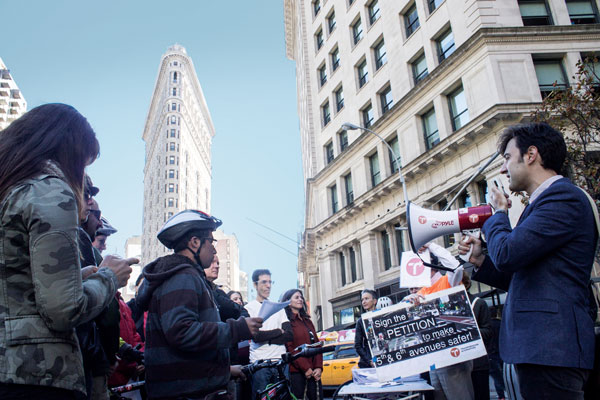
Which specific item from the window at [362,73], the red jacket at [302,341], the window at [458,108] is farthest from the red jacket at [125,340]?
the window at [362,73]

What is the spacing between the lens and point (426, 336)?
4.76 metres

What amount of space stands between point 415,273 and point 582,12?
65.6 feet

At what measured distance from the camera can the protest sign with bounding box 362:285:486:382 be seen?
4.64 m

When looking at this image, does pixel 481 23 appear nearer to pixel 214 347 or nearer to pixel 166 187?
pixel 214 347

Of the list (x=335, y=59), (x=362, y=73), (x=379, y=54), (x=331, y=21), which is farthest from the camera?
(x=331, y=21)

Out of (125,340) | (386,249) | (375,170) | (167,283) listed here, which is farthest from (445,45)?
(167,283)

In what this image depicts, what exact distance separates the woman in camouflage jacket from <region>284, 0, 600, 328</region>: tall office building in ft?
42.8

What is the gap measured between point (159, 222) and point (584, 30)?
280ft

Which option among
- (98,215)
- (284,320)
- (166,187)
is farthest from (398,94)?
(166,187)

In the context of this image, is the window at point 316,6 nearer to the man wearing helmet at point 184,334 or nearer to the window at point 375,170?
the window at point 375,170

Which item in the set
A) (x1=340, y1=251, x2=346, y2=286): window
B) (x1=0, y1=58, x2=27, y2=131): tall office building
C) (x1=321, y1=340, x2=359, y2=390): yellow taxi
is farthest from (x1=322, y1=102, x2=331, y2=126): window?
(x1=0, y1=58, x2=27, y2=131): tall office building

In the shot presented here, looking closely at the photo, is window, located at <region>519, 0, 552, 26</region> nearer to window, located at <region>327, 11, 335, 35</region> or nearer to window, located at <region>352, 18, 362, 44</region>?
window, located at <region>352, 18, 362, 44</region>

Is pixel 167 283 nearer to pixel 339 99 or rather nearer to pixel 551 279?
pixel 551 279

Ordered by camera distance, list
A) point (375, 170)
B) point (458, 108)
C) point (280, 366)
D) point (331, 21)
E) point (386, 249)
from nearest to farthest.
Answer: point (280, 366) < point (458, 108) < point (386, 249) < point (375, 170) < point (331, 21)
